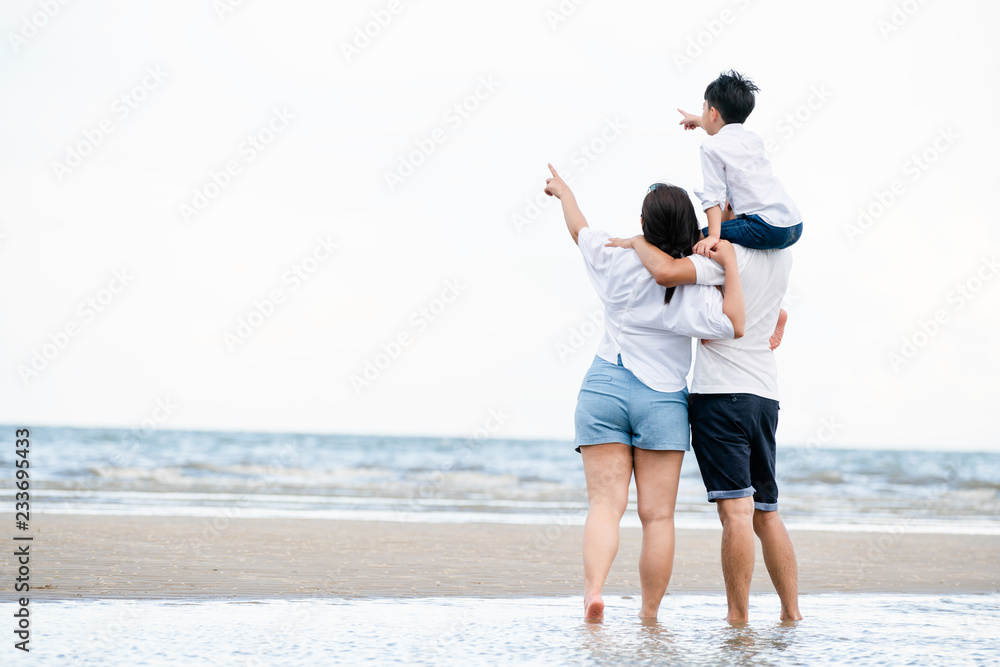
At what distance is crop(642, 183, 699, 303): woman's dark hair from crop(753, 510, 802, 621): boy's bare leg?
0.89 metres

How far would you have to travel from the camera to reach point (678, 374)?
2.93 m

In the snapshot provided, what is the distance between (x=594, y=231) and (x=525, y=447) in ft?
82.6

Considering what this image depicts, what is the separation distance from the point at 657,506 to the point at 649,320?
63 centimetres

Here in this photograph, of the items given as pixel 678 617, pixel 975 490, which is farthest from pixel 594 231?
pixel 975 490

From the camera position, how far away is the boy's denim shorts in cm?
288

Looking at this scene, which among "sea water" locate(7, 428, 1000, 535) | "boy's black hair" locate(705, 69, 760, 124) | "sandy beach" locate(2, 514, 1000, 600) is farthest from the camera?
"sea water" locate(7, 428, 1000, 535)

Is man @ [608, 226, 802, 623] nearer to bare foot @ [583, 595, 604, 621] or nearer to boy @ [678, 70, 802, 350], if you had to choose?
boy @ [678, 70, 802, 350]

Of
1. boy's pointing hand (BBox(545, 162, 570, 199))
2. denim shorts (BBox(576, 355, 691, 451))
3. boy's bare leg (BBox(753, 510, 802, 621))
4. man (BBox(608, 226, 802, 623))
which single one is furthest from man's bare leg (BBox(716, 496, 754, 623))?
boy's pointing hand (BBox(545, 162, 570, 199))

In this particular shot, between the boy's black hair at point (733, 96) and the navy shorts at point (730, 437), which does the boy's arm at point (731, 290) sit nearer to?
the navy shorts at point (730, 437)

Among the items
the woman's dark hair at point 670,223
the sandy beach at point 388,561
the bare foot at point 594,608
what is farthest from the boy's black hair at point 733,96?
the sandy beach at point 388,561

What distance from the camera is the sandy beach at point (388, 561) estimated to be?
3.63 metres

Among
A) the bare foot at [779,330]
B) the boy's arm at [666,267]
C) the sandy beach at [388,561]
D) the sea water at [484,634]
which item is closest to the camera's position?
the sea water at [484,634]

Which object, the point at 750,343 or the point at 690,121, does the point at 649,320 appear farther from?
the point at 690,121

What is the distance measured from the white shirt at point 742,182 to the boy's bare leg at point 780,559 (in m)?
1.06
